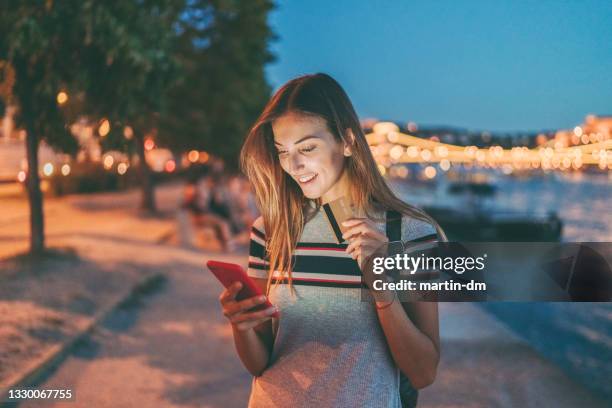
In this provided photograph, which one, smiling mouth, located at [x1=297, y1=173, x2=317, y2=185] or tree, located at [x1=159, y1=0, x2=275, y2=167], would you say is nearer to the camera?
smiling mouth, located at [x1=297, y1=173, x2=317, y2=185]

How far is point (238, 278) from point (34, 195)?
28.8 ft

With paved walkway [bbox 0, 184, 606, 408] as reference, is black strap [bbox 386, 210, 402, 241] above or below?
above

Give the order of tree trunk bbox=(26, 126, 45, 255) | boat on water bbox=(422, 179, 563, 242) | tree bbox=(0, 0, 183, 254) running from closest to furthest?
tree bbox=(0, 0, 183, 254)
tree trunk bbox=(26, 126, 45, 255)
boat on water bbox=(422, 179, 563, 242)

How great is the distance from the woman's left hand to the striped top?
14cm

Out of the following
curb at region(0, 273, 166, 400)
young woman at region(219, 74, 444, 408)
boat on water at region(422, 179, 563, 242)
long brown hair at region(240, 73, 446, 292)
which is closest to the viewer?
young woman at region(219, 74, 444, 408)

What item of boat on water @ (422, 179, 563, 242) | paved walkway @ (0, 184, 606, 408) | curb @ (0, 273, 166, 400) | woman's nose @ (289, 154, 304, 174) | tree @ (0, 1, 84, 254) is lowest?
boat on water @ (422, 179, 563, 242)

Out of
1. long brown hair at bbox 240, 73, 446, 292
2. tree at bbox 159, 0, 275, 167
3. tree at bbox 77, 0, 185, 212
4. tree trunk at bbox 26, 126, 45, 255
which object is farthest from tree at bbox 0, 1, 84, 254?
tree at bbox 159, 0, 275, 167

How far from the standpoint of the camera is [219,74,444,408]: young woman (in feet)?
5.42

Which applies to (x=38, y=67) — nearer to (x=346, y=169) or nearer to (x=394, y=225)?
(x=346, y=169)

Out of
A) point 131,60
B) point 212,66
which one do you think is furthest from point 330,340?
point 212,66

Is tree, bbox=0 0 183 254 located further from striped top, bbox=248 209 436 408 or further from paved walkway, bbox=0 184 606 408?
striped top, bbox=248 209 436 408

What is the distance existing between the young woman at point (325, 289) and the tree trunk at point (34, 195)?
330 inches

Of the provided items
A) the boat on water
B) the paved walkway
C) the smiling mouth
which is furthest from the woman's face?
the boat on water

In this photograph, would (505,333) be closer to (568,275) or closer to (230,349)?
(230,349)
